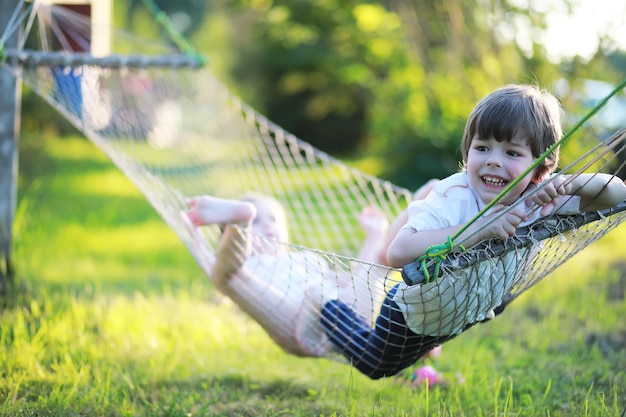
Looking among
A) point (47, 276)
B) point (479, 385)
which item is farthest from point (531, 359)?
point (47, 276)

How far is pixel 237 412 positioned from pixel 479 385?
2.21ft

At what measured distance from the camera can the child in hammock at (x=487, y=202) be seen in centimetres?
147

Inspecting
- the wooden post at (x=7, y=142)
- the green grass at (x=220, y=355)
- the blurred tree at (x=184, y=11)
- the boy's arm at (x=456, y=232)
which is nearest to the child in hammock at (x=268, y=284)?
the green grass at (x=220, y=355)

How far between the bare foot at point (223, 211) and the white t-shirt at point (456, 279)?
471mm

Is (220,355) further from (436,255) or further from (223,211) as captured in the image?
(436,255)

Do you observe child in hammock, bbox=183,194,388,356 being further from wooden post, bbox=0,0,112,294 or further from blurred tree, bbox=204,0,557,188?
blurred tree, bbox=204,0,557,188

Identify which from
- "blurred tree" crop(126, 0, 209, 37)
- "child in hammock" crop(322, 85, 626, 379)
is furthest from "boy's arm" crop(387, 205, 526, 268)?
"blurred tree" crop(126, 0, 209, 37)

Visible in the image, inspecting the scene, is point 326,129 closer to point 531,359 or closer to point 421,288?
point 531,359

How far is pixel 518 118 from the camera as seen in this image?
4.83 feet

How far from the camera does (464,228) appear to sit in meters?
1.39

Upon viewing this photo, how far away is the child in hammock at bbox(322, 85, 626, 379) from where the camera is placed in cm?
147

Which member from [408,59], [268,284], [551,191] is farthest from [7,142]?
[408,59]

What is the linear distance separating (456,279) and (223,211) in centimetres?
66

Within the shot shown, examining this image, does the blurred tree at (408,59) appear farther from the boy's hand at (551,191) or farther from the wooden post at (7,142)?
the wooden post at (7,142)
